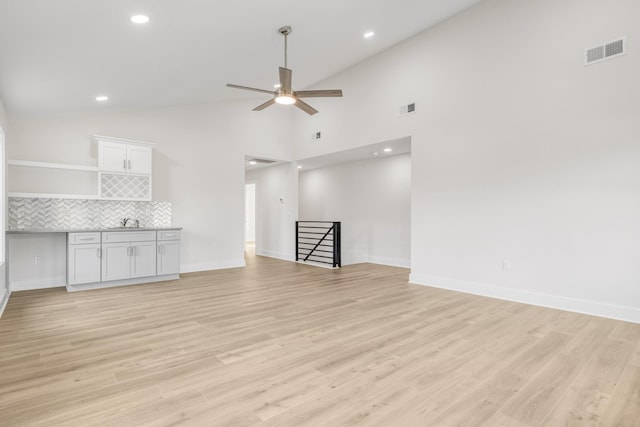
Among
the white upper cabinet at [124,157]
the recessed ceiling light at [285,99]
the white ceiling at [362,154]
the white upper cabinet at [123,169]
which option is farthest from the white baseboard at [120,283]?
the white ceiling at [362,154]

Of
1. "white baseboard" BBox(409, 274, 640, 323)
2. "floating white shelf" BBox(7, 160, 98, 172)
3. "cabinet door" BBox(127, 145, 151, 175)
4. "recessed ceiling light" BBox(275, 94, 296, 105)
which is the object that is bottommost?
"white baseboard" BBox(409, 274, 640, 323)

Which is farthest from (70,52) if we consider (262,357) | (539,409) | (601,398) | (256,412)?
(601,398)

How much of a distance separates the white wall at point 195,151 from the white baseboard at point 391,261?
3.24m

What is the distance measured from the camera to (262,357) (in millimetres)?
2787

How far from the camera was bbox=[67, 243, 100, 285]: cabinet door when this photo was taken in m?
5.11

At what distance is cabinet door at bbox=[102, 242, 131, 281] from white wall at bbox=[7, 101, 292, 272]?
1316mm

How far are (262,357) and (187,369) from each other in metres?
0.58

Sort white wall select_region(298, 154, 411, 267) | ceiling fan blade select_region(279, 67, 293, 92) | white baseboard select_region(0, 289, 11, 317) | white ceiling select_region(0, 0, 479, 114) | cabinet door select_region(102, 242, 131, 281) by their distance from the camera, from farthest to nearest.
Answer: white wall select_region(298, 154, 411, 267) < cabinet door select_region(102, 242, 131, 281) < white baseboard select_region(0, 289, 11, 317) < ceiling fan blade select_region(279, 67, 293, 92) < white ceiling select_region(0, 0, 479, 114)

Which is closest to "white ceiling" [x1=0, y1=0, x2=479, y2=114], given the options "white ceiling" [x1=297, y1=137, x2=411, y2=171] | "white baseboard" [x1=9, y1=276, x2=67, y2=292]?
"white ceiling" [x1=297, y1=137, x2=411, y2=171]

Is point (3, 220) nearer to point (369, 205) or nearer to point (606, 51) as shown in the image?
point (369, 205)

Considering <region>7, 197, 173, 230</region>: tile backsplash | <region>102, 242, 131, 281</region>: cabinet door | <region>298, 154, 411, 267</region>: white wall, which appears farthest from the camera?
<region>298, 154, 411, 267</region>: white wall

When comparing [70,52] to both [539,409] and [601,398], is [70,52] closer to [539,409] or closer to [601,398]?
[539,409]

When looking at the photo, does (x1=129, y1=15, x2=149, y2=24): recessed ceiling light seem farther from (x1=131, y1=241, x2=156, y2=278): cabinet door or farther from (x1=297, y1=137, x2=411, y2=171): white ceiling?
(x1=297, y1=137, x2=411, y2=171): white ceiling

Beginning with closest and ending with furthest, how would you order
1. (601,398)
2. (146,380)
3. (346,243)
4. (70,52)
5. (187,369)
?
(601,398), (146,380), (187,369), (70,52), (346,243)
